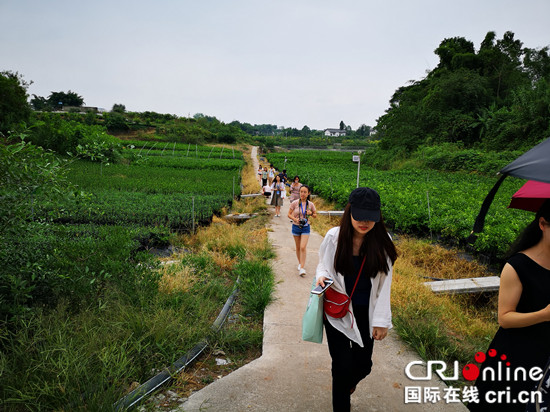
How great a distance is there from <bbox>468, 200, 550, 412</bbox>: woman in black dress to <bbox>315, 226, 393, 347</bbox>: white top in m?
0.76

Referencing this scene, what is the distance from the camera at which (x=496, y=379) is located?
6.81ft

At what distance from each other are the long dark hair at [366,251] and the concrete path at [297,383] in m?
1.36

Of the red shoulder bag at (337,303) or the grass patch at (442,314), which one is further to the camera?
the grass patch at (442,314)

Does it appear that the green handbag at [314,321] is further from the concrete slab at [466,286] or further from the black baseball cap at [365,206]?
the concrete slab at [466,286]

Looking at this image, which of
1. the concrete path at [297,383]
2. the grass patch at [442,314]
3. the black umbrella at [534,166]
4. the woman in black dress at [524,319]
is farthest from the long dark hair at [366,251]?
the grass patch at [442,314]

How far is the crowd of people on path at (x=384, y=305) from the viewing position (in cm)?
197

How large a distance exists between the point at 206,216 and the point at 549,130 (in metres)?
26.9

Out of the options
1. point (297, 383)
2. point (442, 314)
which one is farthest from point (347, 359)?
point (442, 314)

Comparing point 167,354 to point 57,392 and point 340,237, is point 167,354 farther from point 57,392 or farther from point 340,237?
point 340,237

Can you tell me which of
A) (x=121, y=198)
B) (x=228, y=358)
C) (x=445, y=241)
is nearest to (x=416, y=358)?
(x=228, y=358)

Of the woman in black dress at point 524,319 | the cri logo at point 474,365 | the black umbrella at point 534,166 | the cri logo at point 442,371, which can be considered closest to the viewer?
the black umbrella at point 534,166

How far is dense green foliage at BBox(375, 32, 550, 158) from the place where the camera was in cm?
2845

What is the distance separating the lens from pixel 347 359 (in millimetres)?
2623

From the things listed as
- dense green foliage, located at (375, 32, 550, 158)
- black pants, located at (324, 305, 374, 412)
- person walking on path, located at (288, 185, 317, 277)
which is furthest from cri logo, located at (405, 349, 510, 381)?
dense green foliage, located at (375, 32, 550, 158)
